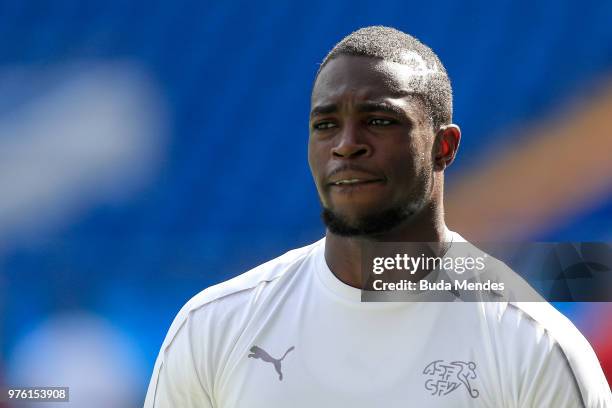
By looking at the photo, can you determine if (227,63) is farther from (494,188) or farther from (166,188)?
(494,188)

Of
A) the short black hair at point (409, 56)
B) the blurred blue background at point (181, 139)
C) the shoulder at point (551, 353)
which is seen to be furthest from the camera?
the blurred blue background at point (181, 139)

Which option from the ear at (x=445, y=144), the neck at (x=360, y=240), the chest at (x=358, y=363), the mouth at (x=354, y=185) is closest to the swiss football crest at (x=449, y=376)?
the chest at (x=358, y=363)

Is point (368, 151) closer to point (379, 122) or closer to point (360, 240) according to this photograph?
point (379, 122)

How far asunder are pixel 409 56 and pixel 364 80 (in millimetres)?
163

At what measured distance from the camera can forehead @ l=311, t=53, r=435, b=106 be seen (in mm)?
1746

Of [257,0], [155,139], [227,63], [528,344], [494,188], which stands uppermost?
[257,0]

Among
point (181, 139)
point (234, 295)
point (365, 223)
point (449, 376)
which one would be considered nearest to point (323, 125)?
point (365, 223)

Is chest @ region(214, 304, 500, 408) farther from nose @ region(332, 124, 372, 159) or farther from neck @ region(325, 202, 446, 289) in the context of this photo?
nose @ region(332, 124, 372, 159)

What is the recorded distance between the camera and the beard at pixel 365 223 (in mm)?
1739

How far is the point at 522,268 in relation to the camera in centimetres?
264

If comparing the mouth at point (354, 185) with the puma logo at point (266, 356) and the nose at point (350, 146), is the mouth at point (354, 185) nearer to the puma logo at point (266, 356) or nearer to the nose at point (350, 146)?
the nose at point (350, 146)

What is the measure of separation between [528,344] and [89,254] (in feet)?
5.29

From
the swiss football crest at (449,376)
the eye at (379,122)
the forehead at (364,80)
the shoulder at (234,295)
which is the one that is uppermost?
the forehead at (364,80)

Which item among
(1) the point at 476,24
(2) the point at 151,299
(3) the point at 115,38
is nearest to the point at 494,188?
(1) the point at 476,24
